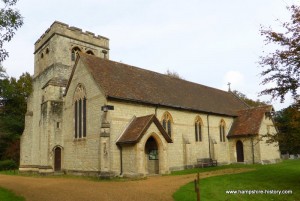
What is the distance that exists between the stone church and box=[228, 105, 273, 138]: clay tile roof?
121 mm

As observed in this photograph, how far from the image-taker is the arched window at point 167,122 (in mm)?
26192

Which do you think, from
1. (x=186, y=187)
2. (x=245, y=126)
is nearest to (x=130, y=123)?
(x=186, y=187)

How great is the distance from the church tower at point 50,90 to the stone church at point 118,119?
0.32 feet

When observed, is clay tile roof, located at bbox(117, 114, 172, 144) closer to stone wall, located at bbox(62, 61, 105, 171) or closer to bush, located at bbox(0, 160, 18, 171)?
stone wall, located at bbox(62, 61, 105, 171)

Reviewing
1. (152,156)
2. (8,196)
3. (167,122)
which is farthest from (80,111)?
(8,196)

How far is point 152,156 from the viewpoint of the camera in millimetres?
23609

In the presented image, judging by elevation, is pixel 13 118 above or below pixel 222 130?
above

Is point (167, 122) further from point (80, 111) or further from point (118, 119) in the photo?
point (80, 111)

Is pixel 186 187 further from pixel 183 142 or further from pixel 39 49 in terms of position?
pixel 39 49

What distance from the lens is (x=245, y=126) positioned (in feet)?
108

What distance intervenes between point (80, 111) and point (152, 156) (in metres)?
7.55

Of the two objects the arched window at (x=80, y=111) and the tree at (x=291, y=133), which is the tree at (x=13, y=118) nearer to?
the arched window at (x=80, y=111)

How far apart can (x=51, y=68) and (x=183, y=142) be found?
1582 centimetres

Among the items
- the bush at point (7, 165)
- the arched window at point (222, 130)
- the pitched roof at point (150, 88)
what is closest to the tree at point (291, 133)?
the pitched roof at point (150, 88)
